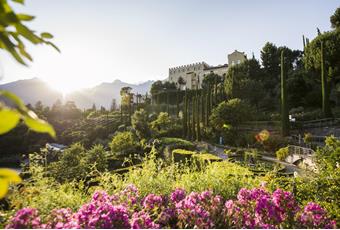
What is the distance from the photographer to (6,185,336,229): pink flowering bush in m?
2.65

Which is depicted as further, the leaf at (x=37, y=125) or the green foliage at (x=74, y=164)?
the green foliage at (x=74, y=164)

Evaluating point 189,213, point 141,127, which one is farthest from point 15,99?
point 141,127

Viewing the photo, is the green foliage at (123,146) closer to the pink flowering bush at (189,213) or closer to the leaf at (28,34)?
the pink flowering bush at (189,213)

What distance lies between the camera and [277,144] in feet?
67.6

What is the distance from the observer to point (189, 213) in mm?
3098

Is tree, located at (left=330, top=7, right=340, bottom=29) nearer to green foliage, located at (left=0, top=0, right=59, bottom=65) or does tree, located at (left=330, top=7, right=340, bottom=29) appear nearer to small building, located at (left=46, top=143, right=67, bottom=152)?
small building, located at (left=46, top=143, right=67, bottom=152)

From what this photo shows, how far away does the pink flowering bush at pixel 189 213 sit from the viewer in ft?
8.69

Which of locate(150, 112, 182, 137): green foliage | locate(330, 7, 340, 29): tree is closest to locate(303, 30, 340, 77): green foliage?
locate(330, 7, 340, 29): tree

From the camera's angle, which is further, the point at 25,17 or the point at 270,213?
the point at 270,213

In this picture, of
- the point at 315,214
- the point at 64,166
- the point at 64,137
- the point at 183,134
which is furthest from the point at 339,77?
the point at 64,137

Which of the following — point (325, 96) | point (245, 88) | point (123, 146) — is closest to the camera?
point (123, 146)

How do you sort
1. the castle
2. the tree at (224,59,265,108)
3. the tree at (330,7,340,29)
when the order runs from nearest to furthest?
the tree at (330,7,340,29) → the tree at (224,59,265,108) → the castle

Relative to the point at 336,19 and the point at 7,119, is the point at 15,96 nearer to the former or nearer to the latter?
the point at 7,119

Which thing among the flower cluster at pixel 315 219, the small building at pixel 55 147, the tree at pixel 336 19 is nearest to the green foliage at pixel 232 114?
the tree at pixel 336 19
